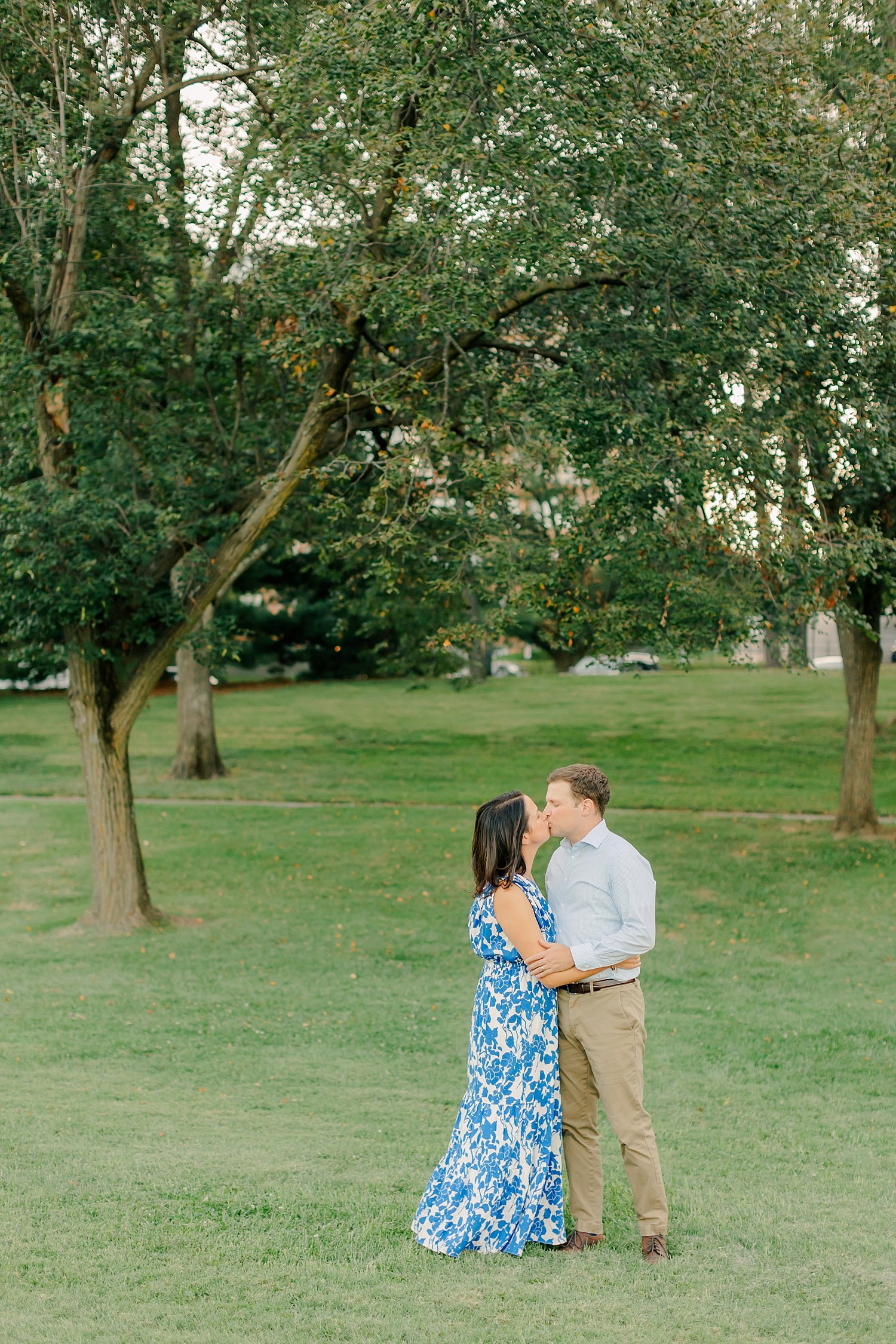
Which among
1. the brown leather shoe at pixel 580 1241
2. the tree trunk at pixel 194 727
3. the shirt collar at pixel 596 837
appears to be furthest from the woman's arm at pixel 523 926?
the tree trunk at pixel 194 727

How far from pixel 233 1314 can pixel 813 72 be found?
1230cm

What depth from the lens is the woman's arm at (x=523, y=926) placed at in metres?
4.69

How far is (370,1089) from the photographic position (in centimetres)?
807

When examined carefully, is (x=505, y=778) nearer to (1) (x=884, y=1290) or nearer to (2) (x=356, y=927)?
(2) (x=356, y=927)

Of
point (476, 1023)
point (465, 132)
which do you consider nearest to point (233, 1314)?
point (476, 1023)

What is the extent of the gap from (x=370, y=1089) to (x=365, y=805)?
1423cm

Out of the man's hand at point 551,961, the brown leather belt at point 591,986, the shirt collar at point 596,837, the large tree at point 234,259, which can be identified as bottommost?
the brown leather belt at point 591,986

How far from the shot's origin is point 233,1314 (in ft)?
14.4

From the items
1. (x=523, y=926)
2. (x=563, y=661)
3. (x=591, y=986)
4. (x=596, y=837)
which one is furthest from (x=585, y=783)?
(x=563, y=661)

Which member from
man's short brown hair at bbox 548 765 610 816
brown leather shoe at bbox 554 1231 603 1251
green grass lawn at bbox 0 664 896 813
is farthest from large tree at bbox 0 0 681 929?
green grass lawn at bbox 0 664 896 813

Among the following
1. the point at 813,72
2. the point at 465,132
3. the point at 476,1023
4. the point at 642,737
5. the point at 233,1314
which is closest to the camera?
the point at 233,1314

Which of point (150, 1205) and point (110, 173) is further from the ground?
point (110, 173)

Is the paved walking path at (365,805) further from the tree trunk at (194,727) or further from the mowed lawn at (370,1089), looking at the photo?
the tree trunk at (194,727)

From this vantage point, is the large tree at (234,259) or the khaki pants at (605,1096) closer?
the khaki pants at (605,1096)
